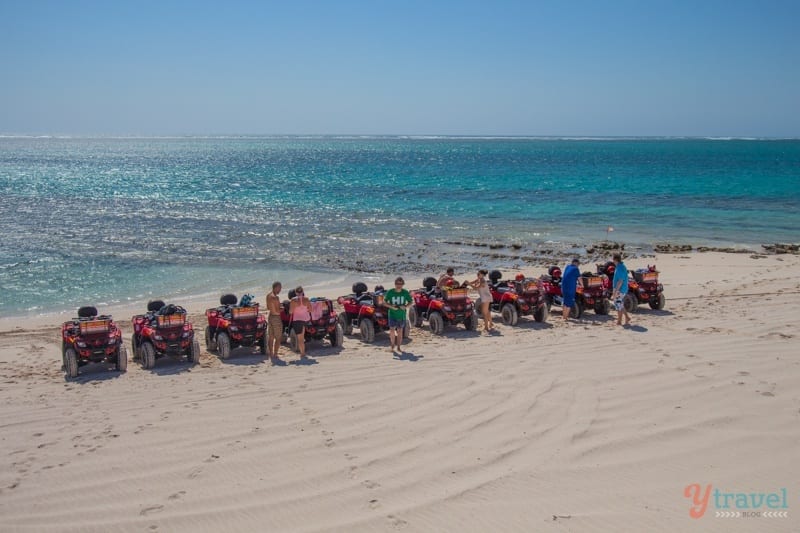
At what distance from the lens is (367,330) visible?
40.2ft

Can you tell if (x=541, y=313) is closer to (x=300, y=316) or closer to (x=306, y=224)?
(x=300, y=316)

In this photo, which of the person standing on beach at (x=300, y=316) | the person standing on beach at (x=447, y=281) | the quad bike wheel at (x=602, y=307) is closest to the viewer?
the person standing on beach at (x=300, y=316)

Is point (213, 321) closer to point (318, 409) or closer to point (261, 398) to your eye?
point (261, 398)

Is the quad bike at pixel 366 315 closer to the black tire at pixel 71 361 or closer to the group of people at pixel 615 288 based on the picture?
the group of people at pixel 615 288

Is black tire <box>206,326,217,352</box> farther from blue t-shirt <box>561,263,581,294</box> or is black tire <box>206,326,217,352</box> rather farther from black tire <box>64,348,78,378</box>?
blue t-shirt <box>561,263,581,294</box>

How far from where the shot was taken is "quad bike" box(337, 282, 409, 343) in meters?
12.2

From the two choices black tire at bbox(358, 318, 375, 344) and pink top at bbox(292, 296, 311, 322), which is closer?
pink top at bbox(292, 296, 311, 322)

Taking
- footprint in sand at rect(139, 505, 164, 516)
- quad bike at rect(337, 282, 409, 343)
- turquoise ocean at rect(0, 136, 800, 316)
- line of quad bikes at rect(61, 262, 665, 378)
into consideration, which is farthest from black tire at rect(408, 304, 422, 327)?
footprint in sand at rect(139, 505, 164, 516)

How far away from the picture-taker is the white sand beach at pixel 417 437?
5762 mm

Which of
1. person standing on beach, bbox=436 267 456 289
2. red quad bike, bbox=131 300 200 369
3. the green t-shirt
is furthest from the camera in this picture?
person standing on beach, bbox=436 267 456 289

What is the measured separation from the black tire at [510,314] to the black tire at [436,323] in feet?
4.90

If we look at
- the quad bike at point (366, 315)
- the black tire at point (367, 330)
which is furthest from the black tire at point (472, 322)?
the black tire at point (367, 330)

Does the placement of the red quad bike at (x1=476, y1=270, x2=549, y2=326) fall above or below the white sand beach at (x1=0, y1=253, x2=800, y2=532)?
above

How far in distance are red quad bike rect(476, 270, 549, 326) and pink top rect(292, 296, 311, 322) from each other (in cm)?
376
